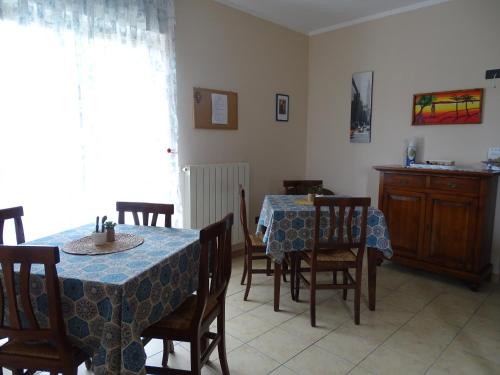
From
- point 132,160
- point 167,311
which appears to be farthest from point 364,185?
point 167,311

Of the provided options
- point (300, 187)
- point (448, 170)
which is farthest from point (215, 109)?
point (448, 170)

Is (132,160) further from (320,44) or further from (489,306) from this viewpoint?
(489,306)

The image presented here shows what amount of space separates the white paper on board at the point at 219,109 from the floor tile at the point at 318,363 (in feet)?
7.57

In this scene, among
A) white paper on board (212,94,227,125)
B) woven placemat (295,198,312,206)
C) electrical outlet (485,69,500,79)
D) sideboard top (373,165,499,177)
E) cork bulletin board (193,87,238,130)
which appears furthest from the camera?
white paper on board (212,94,227,125)

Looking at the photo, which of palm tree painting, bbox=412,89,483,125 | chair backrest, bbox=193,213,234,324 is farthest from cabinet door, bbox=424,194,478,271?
chair backrest, bbox=193,213,234,324

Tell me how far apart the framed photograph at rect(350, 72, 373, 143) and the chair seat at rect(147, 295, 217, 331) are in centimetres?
299

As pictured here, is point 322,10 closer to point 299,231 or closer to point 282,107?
point 282,107

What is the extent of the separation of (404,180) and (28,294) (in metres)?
3.13

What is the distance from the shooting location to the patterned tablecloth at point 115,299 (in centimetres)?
128

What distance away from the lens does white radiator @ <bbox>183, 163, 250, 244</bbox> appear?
131 inches

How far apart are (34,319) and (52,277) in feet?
0.62

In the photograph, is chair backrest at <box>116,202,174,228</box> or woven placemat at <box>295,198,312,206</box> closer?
chair backrest at <box>116,202,174,228</box>

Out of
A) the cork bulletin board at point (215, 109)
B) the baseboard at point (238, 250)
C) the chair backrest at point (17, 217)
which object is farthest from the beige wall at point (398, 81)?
the chair backrest at point (17, 217)

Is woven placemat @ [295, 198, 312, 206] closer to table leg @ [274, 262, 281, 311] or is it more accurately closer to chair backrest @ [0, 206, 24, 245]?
table leg @ [274, 262, 281, 311]
